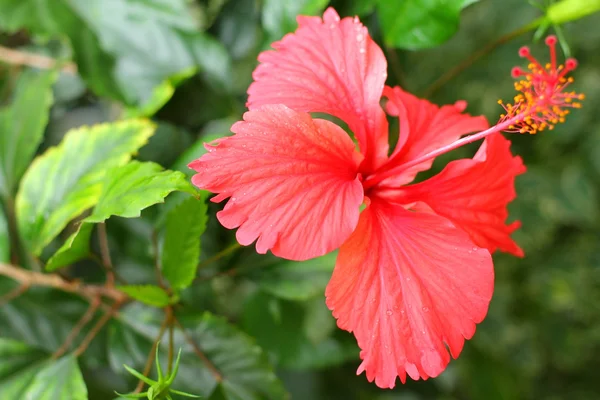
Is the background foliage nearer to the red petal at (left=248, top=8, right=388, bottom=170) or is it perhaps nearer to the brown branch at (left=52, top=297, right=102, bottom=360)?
the brown branch at (left=52, top=297, right=102, bottom=360)

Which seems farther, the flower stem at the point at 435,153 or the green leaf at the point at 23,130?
the green leaf at the point at 23,130

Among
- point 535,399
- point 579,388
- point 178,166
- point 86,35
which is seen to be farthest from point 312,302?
point 579,388

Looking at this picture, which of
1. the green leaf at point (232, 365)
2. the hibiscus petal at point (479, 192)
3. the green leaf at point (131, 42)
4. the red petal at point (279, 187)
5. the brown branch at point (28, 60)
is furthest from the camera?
the brown branch at point (28, 60)

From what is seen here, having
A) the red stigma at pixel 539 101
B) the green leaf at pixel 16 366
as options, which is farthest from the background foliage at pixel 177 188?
the red stigma at pixel 539 101

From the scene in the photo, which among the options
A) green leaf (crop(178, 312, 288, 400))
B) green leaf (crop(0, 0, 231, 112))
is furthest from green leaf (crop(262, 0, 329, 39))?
green leaf (crop(178, 312, 288, 400))

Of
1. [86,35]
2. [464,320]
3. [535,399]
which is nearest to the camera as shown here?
[464,320]

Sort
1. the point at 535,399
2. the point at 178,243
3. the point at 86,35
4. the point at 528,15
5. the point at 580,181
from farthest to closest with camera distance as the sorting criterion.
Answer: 1. the point at 535,399
2. the point at 580,181
3. the point at 528,15
4. the point at 86,35
5. the point at 178,243

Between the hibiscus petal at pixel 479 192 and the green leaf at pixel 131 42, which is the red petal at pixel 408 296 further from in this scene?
the green leaf at pixel 131 42

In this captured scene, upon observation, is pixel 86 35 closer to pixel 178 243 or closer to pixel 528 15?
pixel 178 243
